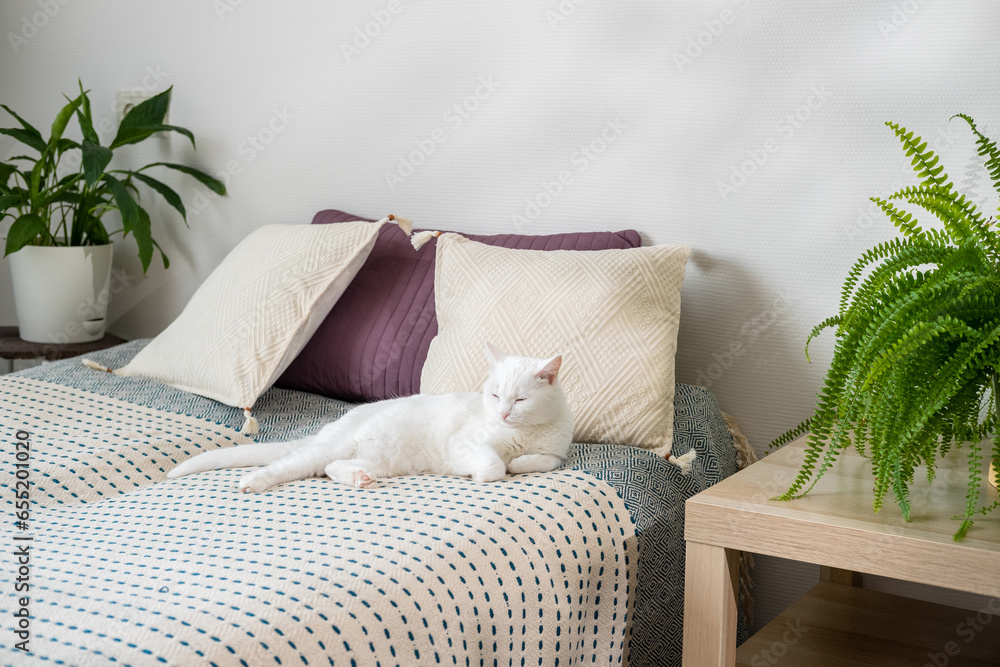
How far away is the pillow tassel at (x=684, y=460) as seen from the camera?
4.24ft

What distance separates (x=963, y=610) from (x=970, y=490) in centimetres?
59

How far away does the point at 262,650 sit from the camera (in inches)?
27.8

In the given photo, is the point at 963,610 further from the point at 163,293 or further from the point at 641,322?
the point at 163,293

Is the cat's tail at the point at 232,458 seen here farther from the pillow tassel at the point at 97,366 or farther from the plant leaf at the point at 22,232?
the plant leaf at the point at 22,232

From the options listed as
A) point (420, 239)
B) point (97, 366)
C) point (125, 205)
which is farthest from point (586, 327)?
point (125, 205)

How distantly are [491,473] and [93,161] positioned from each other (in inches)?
55.5

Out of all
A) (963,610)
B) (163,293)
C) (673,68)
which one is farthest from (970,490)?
(163,293)

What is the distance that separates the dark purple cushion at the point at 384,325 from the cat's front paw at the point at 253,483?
0.54 meters

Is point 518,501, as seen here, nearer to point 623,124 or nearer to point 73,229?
point 623,124

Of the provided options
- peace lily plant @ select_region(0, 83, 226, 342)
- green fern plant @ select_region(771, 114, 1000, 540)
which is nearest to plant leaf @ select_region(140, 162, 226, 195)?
peace lily plant @ select_region(0, 83, 226, 342)

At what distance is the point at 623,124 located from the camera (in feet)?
5.73

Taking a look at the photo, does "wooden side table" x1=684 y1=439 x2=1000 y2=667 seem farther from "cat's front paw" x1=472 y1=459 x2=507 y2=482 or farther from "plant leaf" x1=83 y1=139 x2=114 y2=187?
"plant leaf" x1=83 y1=139 x2=114 y2=187

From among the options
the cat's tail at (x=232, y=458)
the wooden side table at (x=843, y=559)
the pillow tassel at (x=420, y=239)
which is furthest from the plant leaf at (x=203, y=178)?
the wooden side table at (x=843, y=559)

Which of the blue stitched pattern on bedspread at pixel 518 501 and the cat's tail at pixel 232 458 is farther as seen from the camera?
the cat's tail at pixel 232 458
